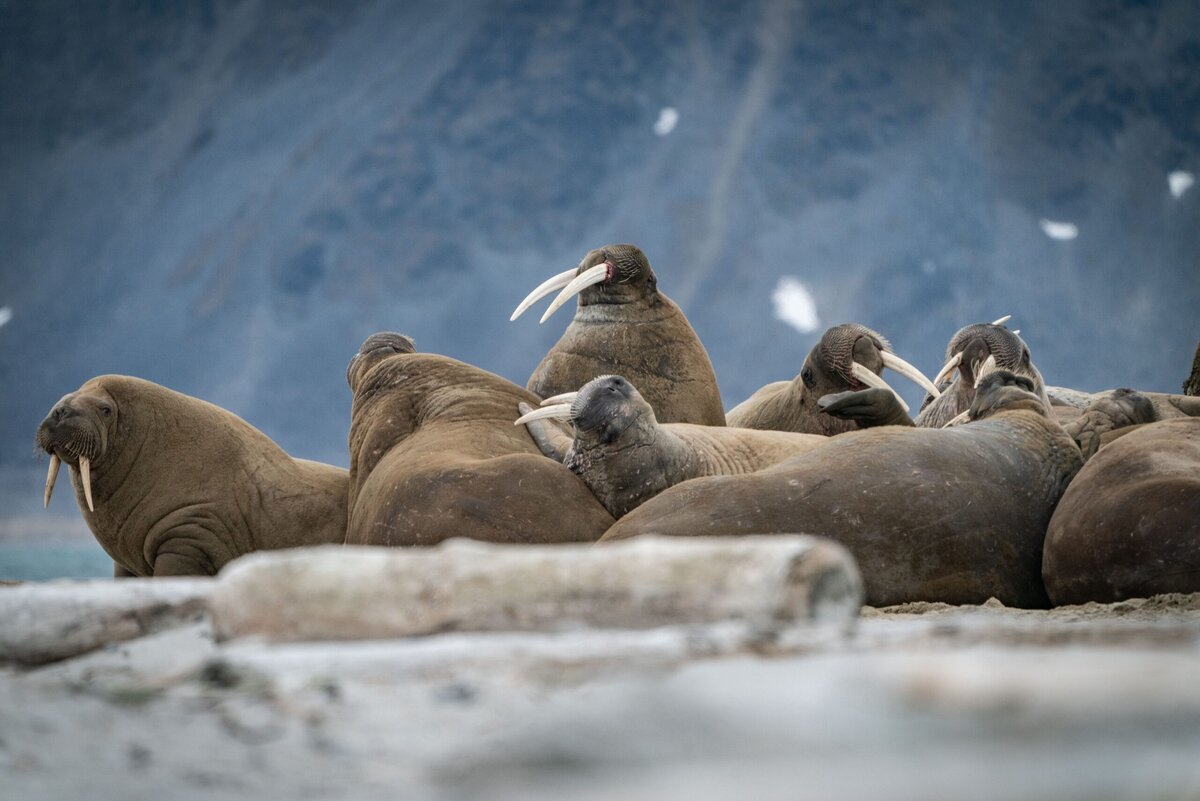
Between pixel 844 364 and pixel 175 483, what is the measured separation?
376 cm

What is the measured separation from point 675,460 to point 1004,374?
177 centimetres

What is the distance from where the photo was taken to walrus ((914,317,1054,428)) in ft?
25.1

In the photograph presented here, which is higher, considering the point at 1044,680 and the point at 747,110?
the point at 747,110

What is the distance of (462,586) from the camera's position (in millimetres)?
2465

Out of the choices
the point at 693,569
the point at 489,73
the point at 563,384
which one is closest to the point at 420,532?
the point at 563,384

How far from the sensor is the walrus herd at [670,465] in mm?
4770

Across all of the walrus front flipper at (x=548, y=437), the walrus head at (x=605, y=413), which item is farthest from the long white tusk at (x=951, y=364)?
the walrus head at (x=605, y=413)

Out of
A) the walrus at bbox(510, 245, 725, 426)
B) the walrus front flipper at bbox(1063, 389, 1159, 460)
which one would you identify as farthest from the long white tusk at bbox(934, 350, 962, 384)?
the walrus at bbox(510, 245, 725, 426)

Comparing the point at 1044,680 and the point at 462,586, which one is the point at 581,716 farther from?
the point at 462,586

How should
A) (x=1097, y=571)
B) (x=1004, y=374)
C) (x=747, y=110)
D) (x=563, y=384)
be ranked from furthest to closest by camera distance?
(x=747, y=110) < (x=563, y=384) < (x=1004, y=374) < (x=1097, y=571)

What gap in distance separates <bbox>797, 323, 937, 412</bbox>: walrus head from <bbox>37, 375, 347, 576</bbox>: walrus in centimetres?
273

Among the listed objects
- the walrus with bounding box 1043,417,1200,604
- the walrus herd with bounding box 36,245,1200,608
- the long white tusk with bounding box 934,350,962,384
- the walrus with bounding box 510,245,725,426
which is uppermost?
the walrus with bounding box 510,245,725,426

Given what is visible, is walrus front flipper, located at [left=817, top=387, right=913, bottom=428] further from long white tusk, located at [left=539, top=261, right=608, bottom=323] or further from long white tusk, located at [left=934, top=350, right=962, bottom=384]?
long white tusk, located at [left=539, top=261, right=608, bottom=323]

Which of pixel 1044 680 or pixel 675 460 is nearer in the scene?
pixel 1044 680
